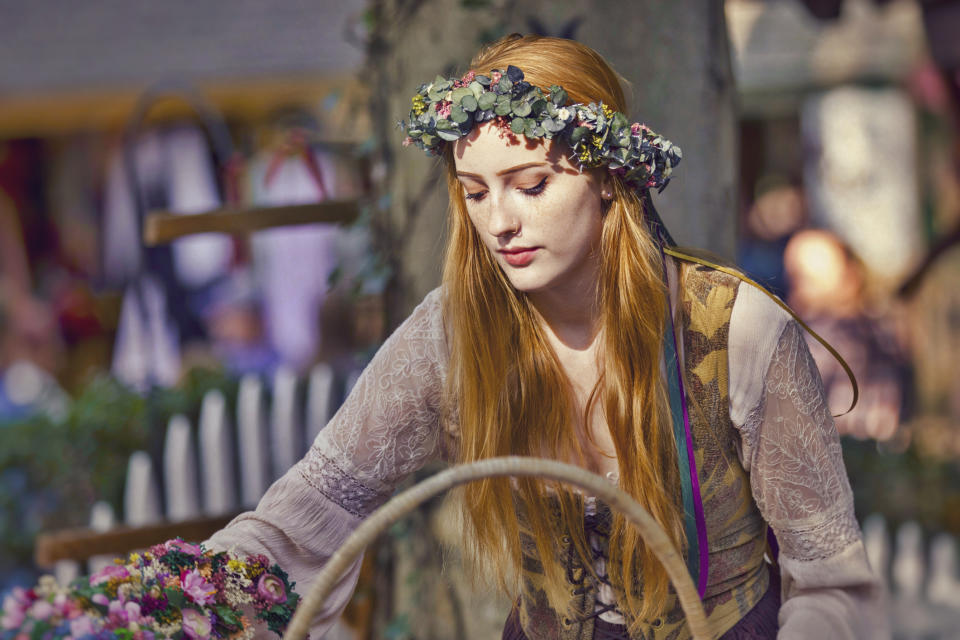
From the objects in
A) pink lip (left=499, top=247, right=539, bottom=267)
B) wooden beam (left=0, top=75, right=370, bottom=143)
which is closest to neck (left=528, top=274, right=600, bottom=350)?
pink lip (left=499, top=247, right=539, bottom=267)

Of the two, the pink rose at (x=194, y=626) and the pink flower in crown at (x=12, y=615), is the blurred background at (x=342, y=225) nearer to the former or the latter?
the pink rose at (x=194, y=626)

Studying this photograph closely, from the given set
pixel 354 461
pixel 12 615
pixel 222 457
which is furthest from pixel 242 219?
pixel 12 615

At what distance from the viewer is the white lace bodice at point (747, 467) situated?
1.53 m

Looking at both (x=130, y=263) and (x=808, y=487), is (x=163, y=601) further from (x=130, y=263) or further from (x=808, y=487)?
(x=130, y=263)

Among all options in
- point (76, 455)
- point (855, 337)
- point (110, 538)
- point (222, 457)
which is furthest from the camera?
point (855, 337)

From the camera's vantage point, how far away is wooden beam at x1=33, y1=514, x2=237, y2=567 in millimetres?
2848

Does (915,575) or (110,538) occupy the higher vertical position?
(110,538)

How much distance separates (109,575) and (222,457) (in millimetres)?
2035

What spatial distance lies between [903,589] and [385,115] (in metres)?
2.44

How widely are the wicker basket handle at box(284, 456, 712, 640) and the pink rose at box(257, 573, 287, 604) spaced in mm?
237

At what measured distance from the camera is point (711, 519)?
162cm

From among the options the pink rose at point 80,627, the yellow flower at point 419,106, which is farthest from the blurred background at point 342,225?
the pink rose at point 80,627

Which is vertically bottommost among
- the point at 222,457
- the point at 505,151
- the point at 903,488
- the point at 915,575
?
the point at 915,575

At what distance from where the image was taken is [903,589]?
11.6ft
